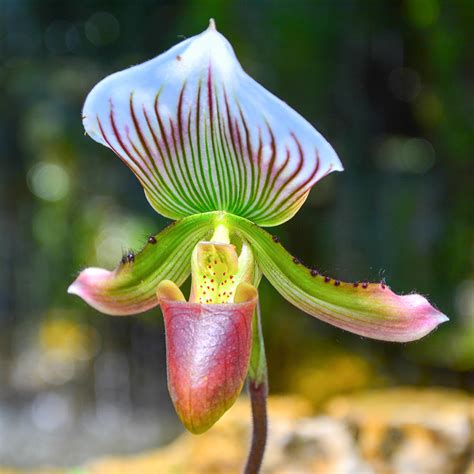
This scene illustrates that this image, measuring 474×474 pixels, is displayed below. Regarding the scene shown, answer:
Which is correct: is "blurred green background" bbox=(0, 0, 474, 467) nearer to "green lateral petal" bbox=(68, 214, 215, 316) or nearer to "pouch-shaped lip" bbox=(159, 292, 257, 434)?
"green lateral petal" bbox=(68, 214, 215, 316)

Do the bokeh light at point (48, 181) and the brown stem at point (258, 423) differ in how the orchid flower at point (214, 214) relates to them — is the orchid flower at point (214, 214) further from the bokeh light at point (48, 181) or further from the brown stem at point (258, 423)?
the bokeh light at point (48, 181)

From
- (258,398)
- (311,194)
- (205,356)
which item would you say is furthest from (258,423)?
(311,194)

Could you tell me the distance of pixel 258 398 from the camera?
2.55 ft

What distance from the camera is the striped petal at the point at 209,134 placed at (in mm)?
620

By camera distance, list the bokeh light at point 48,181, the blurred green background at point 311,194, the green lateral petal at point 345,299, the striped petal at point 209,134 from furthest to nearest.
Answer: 1. the bokeh light at point 48,181
2. the blurred green background at point 311,194
3. the green lateral petal at point 345,299
4. the striped petal at point 209,134

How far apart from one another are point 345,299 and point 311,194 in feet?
7.02

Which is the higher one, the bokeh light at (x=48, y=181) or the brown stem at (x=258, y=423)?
the bokeh light at (x=48, y=181)

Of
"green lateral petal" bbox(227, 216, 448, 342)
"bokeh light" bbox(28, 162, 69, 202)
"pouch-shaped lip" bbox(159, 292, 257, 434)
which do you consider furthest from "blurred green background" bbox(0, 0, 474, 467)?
"pouch-shaped lip" bbox(159, 292, 257, 434)

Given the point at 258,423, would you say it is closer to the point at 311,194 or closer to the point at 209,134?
the point at 209,134

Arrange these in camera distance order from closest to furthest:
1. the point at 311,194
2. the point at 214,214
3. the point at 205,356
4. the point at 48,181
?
the point at 205,356
the point at 214,214
the point at 311,194
the point at 48,181

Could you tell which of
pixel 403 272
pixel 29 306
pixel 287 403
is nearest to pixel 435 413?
pixel 287 403

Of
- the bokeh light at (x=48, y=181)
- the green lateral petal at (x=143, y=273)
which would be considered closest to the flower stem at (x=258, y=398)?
the green lateral petal at (x=143, y=273)

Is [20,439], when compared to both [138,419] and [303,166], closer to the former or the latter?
[138,419]

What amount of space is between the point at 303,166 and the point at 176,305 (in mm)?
190
